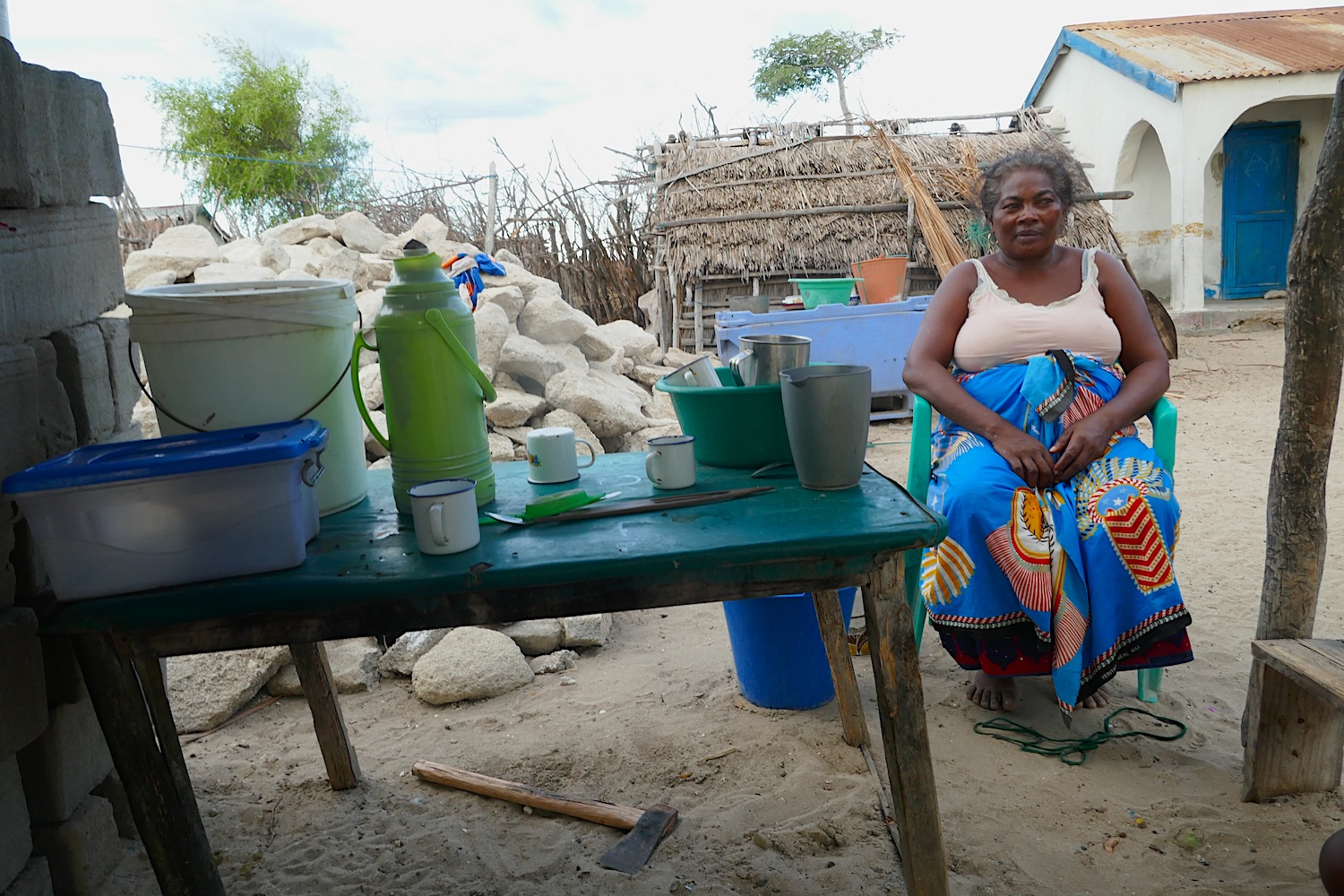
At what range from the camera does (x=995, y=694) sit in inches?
103

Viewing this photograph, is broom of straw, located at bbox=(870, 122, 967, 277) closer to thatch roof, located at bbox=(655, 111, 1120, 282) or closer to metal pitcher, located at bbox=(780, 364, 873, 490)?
thatch roof, located at bbox=(655, 111, 1120, 282)

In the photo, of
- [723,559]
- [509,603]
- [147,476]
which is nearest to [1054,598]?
[723,559]

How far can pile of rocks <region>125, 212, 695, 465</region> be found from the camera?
17.4 feet

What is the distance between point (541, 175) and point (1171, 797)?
31.2ft

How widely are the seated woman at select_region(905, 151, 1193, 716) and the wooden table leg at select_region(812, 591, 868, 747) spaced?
27 centimetres

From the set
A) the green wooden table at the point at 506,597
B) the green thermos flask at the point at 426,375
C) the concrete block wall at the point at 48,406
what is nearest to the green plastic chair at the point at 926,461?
the green wooden table at the point at 506,597

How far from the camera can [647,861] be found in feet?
6.59

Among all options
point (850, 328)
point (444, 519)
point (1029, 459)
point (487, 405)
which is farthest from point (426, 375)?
point (850, 328)

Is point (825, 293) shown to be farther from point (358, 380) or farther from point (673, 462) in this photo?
point (358, 380)

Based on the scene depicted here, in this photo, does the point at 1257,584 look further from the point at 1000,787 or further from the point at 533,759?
the point at 533,759

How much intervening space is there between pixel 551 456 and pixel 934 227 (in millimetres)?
7934

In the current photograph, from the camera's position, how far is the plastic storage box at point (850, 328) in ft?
21.3

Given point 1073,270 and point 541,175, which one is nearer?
point 1073,270

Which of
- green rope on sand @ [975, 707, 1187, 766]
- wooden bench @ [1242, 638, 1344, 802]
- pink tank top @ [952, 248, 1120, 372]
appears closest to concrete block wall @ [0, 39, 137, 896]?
green rope on sand @ [975, 707, 1187, 766]
